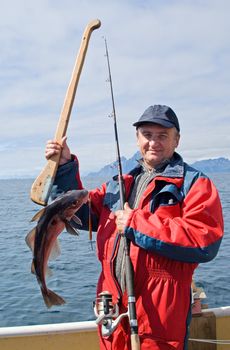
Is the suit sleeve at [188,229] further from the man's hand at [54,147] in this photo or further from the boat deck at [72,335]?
the boat deck at [72,335]

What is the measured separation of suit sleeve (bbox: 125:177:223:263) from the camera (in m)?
3.47

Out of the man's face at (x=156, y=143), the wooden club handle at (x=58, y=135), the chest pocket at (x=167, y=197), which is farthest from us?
the man's face at (x=156, y=143)

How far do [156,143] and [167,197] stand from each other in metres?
0.60

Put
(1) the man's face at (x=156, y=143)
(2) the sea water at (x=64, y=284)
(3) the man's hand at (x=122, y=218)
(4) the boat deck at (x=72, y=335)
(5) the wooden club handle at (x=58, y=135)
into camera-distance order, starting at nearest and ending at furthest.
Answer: (3) the man's hand at (x=122, y=218), (5) the wooden club handle at (x=58, y=135), (1) the man's face at (x=156, y=143), (4) the boat deck at (x=72, y=335), (2) the sea water at (x=64, y=284)

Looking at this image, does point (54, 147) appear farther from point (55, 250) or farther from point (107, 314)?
point (107, 314)

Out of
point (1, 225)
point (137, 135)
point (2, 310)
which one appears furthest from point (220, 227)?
point (1, 225)

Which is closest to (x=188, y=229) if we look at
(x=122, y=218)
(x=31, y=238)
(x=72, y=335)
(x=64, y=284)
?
(x=122, y=218)

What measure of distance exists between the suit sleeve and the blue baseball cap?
73cm

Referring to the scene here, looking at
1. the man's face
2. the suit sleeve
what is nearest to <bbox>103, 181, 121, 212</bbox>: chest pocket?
the man's face

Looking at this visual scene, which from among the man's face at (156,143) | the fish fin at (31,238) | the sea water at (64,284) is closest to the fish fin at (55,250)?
the fish fin at (31,238)

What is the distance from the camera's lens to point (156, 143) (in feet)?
13.7

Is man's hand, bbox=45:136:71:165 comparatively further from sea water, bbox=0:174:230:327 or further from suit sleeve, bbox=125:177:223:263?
sea water, bbox=0:174:230:327

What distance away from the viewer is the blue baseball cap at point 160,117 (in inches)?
161

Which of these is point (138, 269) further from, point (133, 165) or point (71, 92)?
point (71, 92)
